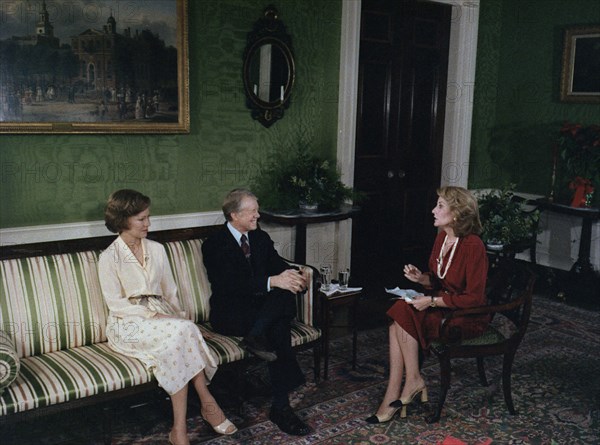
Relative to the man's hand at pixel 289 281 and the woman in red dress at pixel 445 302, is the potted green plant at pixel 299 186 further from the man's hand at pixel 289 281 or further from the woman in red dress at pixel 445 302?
the woman in red dress at pixel 445 302

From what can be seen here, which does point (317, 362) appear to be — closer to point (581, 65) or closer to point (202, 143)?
point (202, 143)

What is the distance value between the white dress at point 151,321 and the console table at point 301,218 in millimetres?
1483

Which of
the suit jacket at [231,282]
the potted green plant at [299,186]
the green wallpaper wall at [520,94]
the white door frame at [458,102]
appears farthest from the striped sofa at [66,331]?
the green wallpaper wall at [520,94]

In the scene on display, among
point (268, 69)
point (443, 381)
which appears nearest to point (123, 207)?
point (443, 381)

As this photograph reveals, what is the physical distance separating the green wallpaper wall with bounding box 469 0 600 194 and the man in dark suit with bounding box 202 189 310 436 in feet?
13.5

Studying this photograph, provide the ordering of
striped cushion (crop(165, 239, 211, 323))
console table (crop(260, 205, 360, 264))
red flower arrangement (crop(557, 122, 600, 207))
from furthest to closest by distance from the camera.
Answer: red flower arrangement (crop(557, 122, 600, 207)) → console table (crop(260, 205, 360, 264)) → striped cushion (crop(165, 239, 211, 323))

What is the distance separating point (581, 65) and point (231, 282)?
4.68 metres

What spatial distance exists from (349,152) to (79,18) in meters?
2.63

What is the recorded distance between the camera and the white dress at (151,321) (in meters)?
3.34

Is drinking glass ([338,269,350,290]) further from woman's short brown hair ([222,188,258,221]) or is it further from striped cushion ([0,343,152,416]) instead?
striped cushion ([0,343,152,416])

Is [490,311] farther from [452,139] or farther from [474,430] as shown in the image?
[452,139]

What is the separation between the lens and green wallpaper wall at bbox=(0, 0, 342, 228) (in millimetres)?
4406

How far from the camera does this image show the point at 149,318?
137 inches

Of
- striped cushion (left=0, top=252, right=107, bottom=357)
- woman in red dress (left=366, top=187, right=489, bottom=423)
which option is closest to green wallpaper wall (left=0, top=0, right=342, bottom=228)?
striped cushion (left=0, top=252, right=107, bottom=357)
